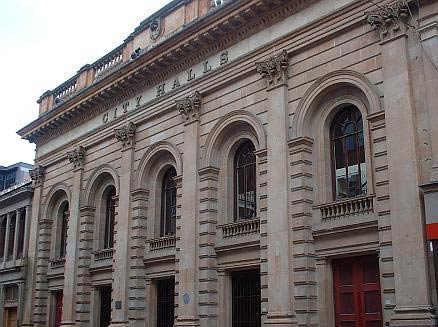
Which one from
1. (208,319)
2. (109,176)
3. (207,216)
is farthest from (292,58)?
(109,176)

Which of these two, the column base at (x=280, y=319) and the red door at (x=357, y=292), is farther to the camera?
the column base at (x=280, y=319)

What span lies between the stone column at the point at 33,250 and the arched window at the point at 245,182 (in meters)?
15.3

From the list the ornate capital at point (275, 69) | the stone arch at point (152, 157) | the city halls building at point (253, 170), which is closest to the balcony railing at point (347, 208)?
the city halls building at point (253, 170)

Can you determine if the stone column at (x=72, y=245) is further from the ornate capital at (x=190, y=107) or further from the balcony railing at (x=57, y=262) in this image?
the ornate capital at (x=190, y=107)

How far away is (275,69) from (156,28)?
8538 millimetres

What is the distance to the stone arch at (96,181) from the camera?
29.9 m

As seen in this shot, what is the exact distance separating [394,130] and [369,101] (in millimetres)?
1523

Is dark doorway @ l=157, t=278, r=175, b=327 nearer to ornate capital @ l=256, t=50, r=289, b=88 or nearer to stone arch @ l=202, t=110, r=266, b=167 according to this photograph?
stone arch @ l=202, t=110, r=266, b=167

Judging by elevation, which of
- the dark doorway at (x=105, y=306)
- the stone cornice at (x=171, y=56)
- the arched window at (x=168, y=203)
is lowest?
the dark doorway at (x=105, y=306)

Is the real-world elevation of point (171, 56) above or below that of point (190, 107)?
above

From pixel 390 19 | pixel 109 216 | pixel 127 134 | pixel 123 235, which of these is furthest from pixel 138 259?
pixel 390 19

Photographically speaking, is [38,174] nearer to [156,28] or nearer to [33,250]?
[33,250]

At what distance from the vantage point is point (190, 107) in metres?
25.1

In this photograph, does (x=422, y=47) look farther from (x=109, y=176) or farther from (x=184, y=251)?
(x=109, y=176)
